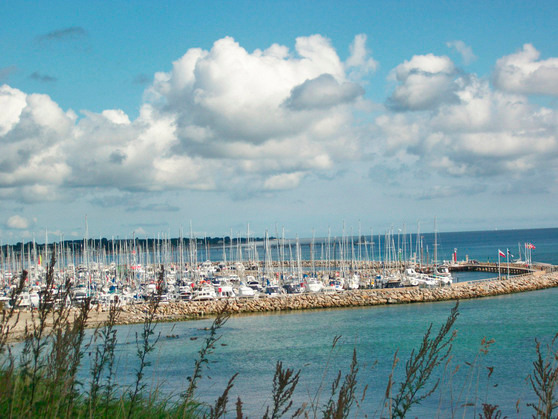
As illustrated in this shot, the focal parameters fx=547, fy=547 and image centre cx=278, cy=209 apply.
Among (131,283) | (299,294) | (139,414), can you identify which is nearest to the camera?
(139,414)

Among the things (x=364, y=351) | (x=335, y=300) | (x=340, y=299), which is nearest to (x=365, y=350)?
(x=364, y=351)

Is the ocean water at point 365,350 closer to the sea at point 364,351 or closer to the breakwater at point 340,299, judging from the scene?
the sea at point 364,351

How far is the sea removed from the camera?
22.2 meters

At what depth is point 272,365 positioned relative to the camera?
31.0m

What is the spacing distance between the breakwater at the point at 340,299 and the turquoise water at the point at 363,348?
268 centimetres

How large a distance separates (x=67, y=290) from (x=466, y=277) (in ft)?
295

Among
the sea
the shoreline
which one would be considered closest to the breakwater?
the shoreline

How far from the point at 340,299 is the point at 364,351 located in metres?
26.3

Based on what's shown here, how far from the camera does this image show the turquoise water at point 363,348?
23.3m

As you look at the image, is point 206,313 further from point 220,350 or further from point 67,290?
point 67,290

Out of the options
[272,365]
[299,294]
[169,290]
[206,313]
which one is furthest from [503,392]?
[169,290]

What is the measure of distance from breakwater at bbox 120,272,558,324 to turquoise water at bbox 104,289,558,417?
268 cm

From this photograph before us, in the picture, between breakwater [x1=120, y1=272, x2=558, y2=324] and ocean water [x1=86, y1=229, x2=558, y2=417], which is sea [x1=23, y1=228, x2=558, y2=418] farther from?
breakwater [x1=120, y1=272, x2=558, y2=324]

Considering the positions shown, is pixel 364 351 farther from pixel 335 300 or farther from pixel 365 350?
pixel 335 300
